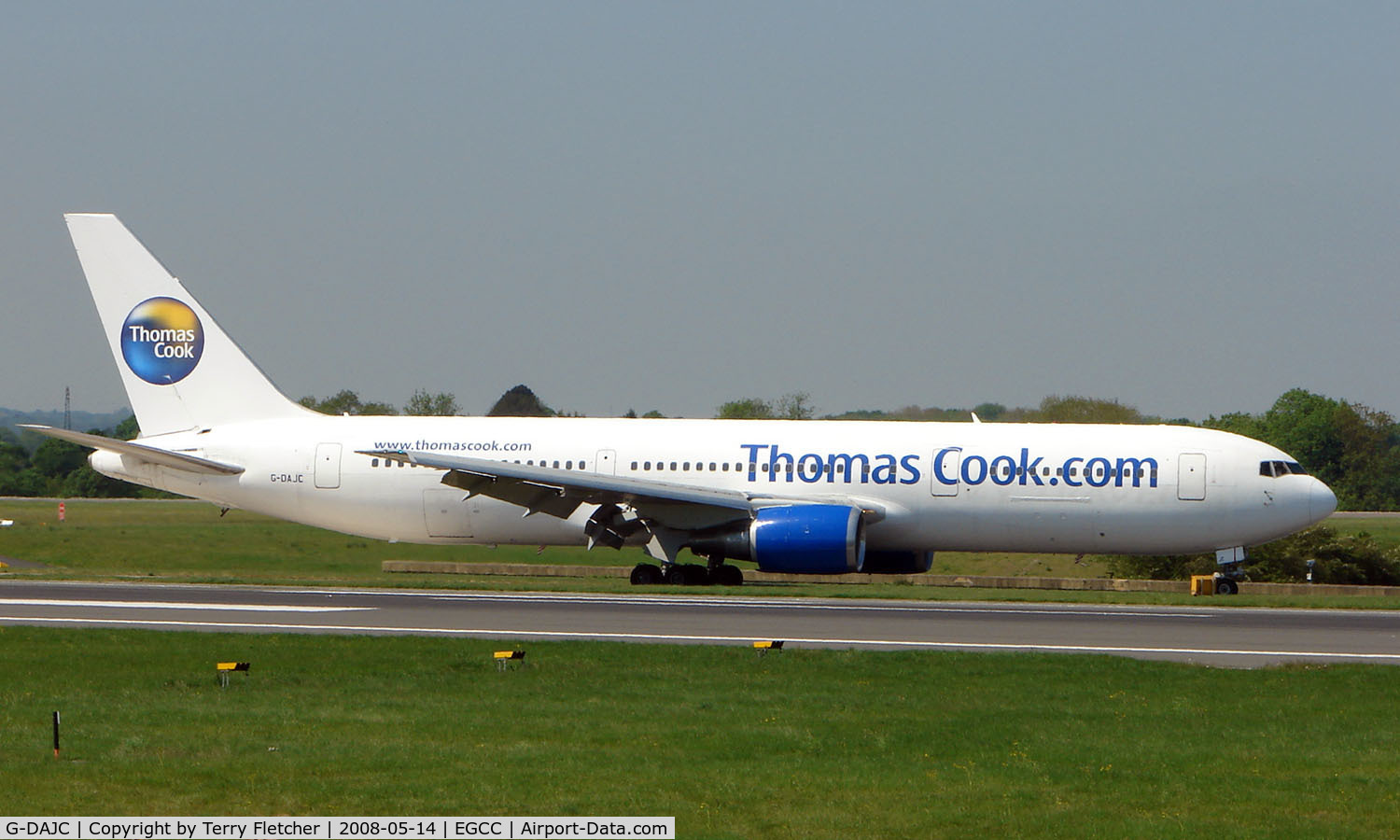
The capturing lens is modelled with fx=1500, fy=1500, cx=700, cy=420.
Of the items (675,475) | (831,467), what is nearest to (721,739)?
(831,467)

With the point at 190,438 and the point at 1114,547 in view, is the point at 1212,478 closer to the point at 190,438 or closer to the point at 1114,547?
the point at 1114,547

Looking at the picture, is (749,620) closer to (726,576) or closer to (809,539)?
(809,539)

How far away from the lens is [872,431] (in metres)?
32.2

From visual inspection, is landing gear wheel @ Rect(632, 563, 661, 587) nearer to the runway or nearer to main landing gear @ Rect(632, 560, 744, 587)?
main landing gear @ Rect(632, 560, 744, 587)

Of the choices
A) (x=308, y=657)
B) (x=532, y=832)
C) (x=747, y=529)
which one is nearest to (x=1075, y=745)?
(x=532, y=832)

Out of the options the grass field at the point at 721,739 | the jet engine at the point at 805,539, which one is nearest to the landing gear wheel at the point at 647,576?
the jet engine at the point at 805,539

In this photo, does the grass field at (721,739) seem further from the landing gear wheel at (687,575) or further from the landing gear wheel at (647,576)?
the landing gear wheel at (647,576)

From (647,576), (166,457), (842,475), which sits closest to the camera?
(842,475)

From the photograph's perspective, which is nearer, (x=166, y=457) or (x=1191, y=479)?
(x=1191, y=479)

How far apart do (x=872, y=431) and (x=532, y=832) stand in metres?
23.8

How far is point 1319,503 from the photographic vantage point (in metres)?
30.6

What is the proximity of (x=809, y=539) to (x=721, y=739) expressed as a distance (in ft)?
56.3

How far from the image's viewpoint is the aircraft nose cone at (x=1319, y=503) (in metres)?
30.6
